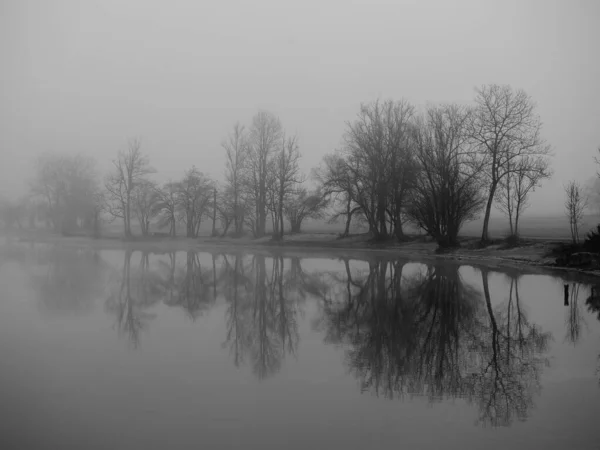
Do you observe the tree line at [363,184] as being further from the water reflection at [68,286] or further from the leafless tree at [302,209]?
the water reflection at [68,286]

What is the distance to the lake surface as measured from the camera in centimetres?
561

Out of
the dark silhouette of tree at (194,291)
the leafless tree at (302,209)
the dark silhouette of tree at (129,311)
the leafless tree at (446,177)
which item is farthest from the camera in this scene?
the leafless tree at (302,209)

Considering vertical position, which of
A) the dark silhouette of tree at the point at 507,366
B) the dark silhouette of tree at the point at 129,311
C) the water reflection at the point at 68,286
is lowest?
the dark silhouette of tree at the point at 507,366

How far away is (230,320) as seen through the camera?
11891 mm

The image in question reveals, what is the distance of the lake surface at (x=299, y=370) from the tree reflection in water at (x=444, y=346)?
4 cm

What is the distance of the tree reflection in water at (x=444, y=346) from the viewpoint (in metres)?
6.90

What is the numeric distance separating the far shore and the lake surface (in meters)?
11.0

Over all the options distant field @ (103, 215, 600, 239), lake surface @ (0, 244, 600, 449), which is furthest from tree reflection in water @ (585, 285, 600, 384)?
distant field @ (103, 215, 600, 239)

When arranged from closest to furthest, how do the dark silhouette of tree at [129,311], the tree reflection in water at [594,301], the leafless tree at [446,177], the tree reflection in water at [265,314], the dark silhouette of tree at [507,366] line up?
the dark silhouette of tree at [507,366], the tree reflection in water at [265,314], the dark silhouette of tree at [129,311], the tree reflection in water at [594,301], the leafless tree at [446,177]

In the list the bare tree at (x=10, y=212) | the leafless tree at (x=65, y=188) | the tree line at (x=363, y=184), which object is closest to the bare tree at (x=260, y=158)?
the tree line at (x=363, y=184)

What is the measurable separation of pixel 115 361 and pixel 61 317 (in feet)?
15.9

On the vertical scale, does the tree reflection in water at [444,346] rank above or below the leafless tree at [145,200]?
below

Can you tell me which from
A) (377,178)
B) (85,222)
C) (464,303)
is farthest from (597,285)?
(85,222)

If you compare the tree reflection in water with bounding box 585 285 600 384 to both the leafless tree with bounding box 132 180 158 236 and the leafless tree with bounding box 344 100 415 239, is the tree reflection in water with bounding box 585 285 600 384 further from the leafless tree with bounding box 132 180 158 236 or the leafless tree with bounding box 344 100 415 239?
the leafless tree with bounding box 132 180 158 236
